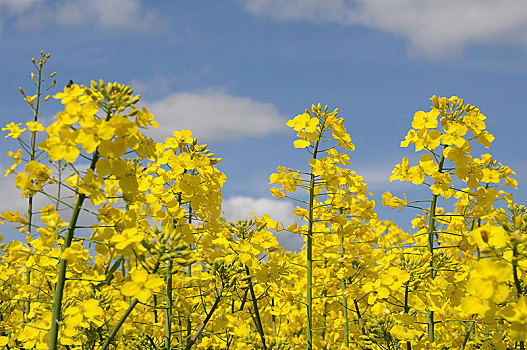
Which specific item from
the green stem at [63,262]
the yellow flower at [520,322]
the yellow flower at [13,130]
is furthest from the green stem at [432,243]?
the yellow flower at [13,130]

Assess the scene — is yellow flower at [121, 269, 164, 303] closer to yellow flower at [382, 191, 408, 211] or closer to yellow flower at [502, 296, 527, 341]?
yellow flower at [502, 296, 527, 341]

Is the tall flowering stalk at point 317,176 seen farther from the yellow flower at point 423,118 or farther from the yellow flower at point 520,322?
Answer: the yellow flower at point 520,322

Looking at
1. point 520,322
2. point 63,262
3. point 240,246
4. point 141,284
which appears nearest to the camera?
point 520,322

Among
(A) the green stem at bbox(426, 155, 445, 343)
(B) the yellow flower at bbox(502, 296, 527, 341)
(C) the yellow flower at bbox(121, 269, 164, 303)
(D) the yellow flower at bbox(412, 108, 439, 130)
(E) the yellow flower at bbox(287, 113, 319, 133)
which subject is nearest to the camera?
(B) the yellow flower at bbox(502, 296, 527, 341)

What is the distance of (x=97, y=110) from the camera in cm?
259

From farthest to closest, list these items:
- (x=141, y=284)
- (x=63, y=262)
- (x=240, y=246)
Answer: (x=240, y=246)
(x=63, y=262)
(x=141, y=284)

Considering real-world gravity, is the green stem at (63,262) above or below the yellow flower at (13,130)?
below

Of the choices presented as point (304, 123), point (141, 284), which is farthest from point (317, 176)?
point (141, 284)

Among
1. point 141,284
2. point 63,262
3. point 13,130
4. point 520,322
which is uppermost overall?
point 13,130

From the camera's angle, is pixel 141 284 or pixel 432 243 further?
pixel 432 243

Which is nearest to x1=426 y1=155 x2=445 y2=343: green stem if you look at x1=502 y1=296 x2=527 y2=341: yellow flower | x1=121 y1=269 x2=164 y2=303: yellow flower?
x1=502 y1=296 x2=527 y2=341: yellow flower

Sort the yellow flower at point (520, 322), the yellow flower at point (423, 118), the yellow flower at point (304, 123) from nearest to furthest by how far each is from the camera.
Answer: the yellow flower at point (520, 322) < the yellow flower at point (423, 118) < the yellow flower at point (304, 123)

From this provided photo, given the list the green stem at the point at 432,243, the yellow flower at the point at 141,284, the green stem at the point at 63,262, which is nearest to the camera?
the yellow flower at the point at 141,284

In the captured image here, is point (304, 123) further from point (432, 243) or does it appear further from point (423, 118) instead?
point (432, 243)
